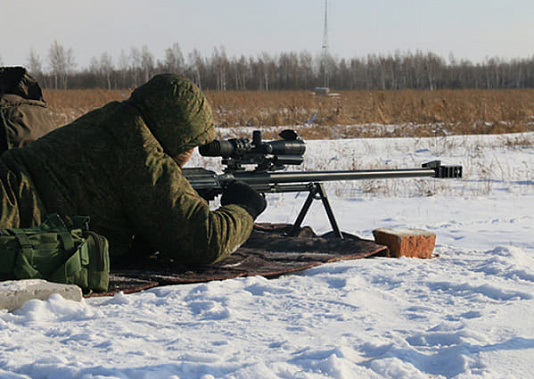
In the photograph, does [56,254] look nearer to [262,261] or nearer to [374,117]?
[262,261]

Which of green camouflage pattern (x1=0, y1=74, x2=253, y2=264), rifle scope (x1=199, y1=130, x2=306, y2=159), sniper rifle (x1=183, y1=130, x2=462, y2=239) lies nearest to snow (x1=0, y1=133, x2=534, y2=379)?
green camouflage pattern (x1=0, y1=74, x2=253, y2=264)

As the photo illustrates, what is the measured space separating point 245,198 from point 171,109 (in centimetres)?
81

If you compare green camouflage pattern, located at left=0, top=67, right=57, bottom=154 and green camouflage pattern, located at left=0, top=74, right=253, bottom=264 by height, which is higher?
green camouflage pattern, located at left=0, top=67, right=57, bottom=154

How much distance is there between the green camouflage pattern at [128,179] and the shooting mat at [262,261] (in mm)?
167

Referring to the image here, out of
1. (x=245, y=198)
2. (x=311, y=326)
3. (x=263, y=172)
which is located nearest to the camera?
(x=311, y=326)

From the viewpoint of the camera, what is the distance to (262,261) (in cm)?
423

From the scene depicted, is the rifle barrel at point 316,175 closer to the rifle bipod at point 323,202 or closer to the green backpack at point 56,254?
the rifle bipod at point 323,202

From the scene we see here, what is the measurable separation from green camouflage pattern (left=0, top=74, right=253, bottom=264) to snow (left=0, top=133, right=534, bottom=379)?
0.32m

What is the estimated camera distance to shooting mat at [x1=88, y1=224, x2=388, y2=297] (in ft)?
12.0

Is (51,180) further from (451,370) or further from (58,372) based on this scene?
(451,370)

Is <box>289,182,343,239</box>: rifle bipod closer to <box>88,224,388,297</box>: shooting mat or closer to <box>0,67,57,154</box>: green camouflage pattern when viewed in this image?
<box>88,224,388,297</box>: shooting mat

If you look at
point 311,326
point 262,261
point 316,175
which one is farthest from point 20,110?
point 311,326

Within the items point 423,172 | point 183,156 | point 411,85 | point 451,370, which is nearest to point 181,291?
point 183,156

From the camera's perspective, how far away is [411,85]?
232 ft
